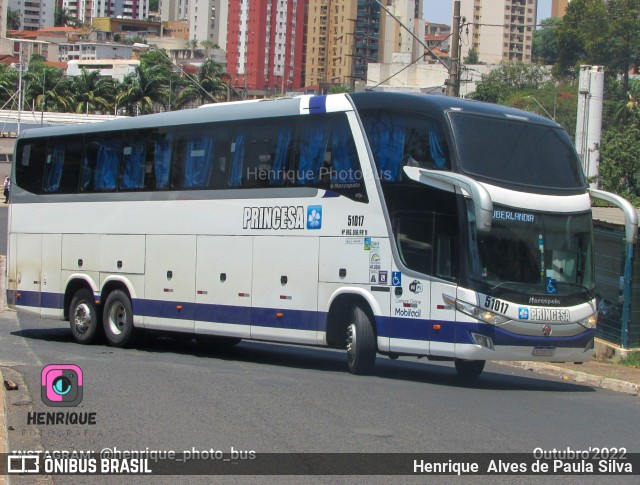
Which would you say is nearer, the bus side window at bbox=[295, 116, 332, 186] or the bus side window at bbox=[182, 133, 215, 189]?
the bus side window at bbox=[295, 116, 332, 186]

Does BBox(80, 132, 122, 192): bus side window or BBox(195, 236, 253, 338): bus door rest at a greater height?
BBox(80, 132, 122, 192): bus side window

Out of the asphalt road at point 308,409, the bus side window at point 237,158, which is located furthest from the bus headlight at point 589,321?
the bus side window at point 237,158

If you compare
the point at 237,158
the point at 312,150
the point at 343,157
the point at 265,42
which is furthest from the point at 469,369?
the point at 265,42

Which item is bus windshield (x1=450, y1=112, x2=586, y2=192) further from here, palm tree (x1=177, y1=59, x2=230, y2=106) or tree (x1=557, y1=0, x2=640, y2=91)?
tree (x1=557, y1=0, x2=640, y2=91)

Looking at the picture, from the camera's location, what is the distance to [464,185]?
1326 cm

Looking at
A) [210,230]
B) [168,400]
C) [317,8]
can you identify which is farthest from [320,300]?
[317,8]

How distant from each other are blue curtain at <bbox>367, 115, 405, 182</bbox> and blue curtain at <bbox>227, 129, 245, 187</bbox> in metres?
2.88

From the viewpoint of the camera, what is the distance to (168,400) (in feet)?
37.9

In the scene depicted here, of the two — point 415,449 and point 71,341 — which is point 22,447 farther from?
point 71,341

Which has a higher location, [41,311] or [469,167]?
[469,167]

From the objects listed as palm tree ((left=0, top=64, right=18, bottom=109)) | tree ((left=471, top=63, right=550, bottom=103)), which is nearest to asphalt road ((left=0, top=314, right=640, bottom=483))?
palm tree ((left=0, top=64, right=18, bottom=109))

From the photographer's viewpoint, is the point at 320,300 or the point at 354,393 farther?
the point at 320,300

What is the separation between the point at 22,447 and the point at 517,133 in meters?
8.22

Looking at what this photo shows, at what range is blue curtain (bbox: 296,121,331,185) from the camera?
1536cm
